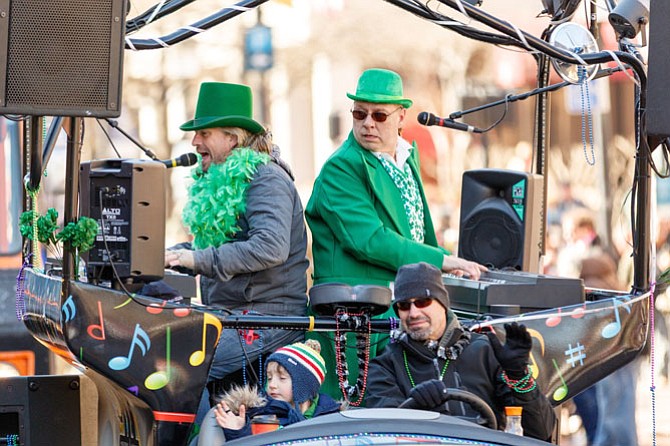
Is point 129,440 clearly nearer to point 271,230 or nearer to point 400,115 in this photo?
point 271,230

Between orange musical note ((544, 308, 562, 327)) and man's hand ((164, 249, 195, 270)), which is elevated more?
man's hand ((164, 249, 195, 270))

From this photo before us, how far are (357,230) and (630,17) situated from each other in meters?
1.62

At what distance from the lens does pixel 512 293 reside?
6.29 m

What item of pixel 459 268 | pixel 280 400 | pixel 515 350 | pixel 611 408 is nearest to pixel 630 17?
pixel 459 268

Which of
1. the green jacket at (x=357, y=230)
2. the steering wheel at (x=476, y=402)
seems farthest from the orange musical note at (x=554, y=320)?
the steering wheel at (x=476, y=402)

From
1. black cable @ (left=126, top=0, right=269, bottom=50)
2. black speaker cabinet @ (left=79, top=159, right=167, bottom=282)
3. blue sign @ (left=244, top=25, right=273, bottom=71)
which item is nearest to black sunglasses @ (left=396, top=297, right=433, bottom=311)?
black speaker cabinet @ (left=79, top=159, right=167, bottom=282)

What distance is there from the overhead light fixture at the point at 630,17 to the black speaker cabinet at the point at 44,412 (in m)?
2.93

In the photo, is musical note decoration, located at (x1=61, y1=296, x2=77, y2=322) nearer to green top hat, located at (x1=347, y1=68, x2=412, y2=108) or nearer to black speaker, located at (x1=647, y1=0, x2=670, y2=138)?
green top hat, located at (x1=347, y1=68, x2=412, y2=108)

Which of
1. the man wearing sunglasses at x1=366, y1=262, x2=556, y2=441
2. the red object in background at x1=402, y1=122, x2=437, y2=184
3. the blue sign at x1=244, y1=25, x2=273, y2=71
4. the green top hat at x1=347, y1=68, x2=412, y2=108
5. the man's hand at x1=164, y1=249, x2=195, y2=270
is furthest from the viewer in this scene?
the red object in background at x1=402, y1=122, x2=437, y2=184

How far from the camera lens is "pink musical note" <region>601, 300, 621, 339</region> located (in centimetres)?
628

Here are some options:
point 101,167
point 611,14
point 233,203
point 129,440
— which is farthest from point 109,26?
point 611,14

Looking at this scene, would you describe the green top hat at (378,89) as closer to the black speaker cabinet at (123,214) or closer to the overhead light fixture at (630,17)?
the overhead light fixture at (630,17)

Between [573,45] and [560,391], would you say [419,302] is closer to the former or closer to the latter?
[560,391]

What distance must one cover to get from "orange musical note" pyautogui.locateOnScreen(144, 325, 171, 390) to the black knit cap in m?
0.93
